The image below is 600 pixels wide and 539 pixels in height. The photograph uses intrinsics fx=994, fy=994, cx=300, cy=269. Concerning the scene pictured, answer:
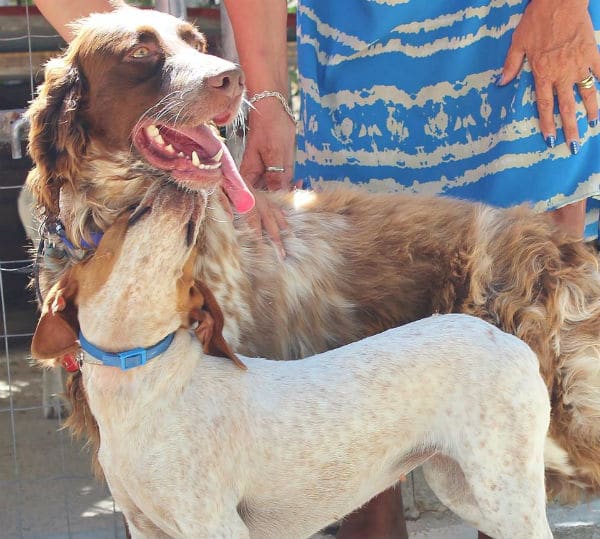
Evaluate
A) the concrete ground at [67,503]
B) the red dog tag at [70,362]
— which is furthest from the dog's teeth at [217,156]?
the concrete ground at [67,503]

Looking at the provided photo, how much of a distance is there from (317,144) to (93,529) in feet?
5.65

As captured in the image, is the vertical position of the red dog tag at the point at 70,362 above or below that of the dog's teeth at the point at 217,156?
below

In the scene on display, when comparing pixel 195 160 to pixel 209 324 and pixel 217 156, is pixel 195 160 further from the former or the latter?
pixel 209 324

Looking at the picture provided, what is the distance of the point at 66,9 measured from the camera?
288cm

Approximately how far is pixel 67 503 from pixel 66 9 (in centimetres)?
194

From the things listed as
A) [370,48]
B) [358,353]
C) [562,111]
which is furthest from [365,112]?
[358,353]

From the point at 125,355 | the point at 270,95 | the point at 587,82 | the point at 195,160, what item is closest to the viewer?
the point at 125,355

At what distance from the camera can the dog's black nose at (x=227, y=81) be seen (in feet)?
7.29

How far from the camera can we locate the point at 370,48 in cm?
311

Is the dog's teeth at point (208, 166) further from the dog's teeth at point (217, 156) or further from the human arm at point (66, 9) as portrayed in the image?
the human arm at point (66, 9)

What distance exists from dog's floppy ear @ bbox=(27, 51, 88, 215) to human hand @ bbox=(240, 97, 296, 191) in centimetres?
70

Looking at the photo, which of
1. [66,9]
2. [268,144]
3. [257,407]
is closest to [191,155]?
[257,407]

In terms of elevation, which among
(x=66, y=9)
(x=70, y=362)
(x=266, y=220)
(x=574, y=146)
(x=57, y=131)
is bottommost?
(x=70, y=362)

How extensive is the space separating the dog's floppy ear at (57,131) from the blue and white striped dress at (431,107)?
40.3 inches
